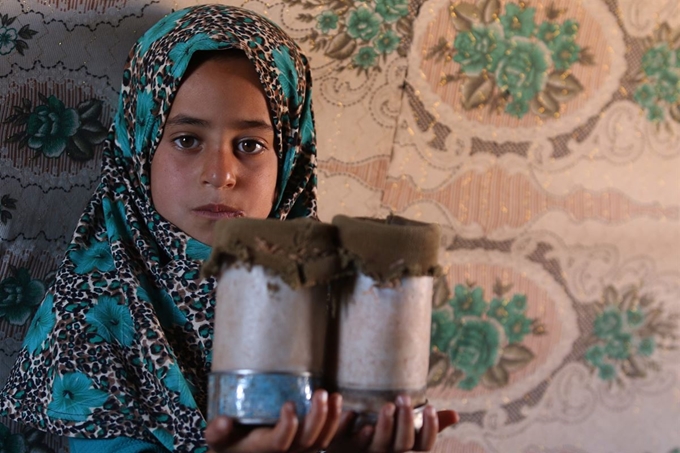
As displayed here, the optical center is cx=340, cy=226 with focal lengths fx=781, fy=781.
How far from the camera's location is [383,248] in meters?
0.81

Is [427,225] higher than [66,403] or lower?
higher

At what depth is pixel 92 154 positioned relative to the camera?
4.67ft

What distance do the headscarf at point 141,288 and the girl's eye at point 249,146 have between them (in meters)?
0.05

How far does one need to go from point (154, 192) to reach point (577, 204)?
88cm

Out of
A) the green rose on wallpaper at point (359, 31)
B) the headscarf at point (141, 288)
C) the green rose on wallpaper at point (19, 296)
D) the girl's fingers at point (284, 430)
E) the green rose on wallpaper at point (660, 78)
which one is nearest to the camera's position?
the girl's fingers at point (284, 430)

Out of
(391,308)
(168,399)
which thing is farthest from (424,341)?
(168,399)

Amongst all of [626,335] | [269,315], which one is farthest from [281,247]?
[626,335]

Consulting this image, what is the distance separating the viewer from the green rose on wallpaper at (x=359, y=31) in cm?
152

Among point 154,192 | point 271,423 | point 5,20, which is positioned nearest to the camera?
point 271,423

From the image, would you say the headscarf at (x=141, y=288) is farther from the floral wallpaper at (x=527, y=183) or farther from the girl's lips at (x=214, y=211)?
the floral wallpaper at (x=527, y=183)

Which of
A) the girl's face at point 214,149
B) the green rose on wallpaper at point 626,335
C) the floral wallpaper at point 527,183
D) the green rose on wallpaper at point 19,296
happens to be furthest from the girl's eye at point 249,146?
the green rose on wallpaper at point 626,335

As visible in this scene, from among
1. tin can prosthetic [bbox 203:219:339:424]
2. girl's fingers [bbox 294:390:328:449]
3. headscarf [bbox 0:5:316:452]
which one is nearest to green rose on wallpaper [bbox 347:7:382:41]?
headscarf [bbox 0:5:316:452]

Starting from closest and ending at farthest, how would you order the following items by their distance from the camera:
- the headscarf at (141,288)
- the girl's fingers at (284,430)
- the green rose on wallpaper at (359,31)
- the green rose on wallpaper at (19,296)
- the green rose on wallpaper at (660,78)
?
the girl's fingers at (284,430)
the headscarf at (141,288)
the green rose on wallpaper at (19,296)
the green rose on wallpaper at (359,31)
the green rose on wallpaper at (660,78)

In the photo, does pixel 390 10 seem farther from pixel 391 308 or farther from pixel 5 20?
pixel 391 308
